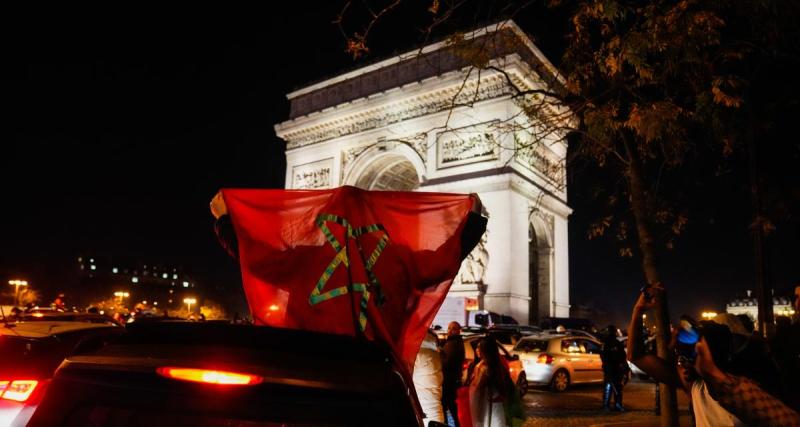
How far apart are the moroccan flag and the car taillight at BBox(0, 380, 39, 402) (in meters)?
2.40

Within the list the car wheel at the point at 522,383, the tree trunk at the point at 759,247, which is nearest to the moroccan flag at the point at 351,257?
the tree trunk at the point at 759,247

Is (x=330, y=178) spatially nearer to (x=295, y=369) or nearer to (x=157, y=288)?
(x=295, y=369)

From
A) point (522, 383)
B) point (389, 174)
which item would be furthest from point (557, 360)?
A: point (389, 174)

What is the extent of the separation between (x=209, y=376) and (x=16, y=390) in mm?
3988

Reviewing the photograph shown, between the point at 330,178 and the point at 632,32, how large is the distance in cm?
3114

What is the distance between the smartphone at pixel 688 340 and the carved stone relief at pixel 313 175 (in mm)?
34467

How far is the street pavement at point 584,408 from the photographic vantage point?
10227 millimetres

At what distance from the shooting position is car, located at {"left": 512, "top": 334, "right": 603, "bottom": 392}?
14563mm

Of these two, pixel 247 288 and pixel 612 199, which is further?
pixel 612 199

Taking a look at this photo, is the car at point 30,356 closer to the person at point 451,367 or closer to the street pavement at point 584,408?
the person at point 451,367

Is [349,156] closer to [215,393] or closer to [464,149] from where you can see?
[464,149]

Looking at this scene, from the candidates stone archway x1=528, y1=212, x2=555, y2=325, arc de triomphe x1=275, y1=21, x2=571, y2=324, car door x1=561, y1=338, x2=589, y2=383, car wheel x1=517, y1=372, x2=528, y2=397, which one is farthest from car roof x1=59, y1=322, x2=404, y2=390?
stone archway x1=528, y1=212, x2=555, y2=325

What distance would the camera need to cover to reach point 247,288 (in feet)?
12.3

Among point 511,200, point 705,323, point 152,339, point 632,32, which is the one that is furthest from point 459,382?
point 511,200
